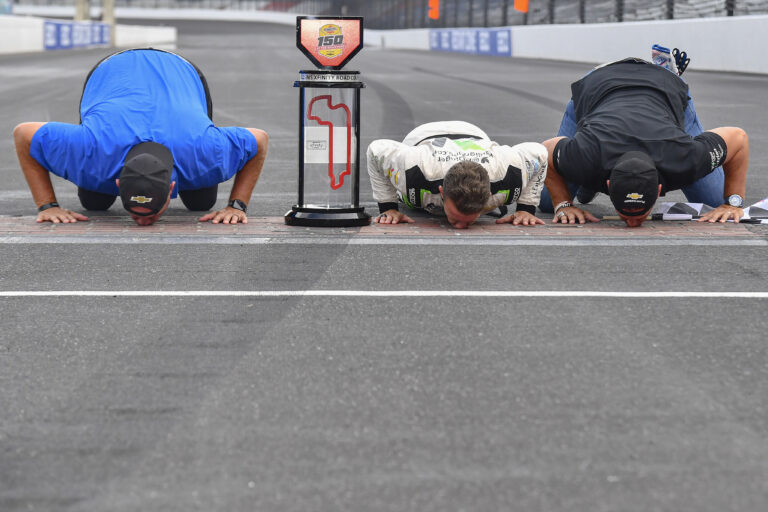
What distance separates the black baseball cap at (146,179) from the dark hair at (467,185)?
1726mm

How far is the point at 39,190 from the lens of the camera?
7.08 meters

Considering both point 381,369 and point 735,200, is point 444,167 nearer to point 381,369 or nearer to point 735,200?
point 735,200

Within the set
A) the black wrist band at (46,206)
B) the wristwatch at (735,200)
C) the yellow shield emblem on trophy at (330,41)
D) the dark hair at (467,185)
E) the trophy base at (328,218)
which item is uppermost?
the yellow shield emblem on trophy at (330,41)

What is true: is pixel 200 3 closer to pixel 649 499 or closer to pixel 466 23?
pixel 466 23

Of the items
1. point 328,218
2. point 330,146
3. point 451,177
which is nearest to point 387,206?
point 328,218

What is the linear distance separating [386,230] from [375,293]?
5.83ft

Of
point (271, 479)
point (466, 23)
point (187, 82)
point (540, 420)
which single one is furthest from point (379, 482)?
point (466, 23)

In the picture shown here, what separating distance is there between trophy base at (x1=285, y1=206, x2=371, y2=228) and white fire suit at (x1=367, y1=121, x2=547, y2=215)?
0.23 meters

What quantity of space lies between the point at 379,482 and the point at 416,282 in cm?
255

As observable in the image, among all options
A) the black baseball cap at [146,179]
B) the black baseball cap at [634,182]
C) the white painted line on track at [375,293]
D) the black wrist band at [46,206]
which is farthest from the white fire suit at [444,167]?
the black wrist band at [46,206]

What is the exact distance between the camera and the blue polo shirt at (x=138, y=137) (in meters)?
6.73

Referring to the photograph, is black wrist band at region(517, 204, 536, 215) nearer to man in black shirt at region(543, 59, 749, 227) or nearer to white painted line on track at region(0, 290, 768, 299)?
man in black shirt at region(543, 59, 749, 227)

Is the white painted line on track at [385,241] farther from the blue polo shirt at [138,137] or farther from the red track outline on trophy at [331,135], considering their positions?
the red track outline on trophy at [331,135]

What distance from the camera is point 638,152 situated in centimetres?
666
